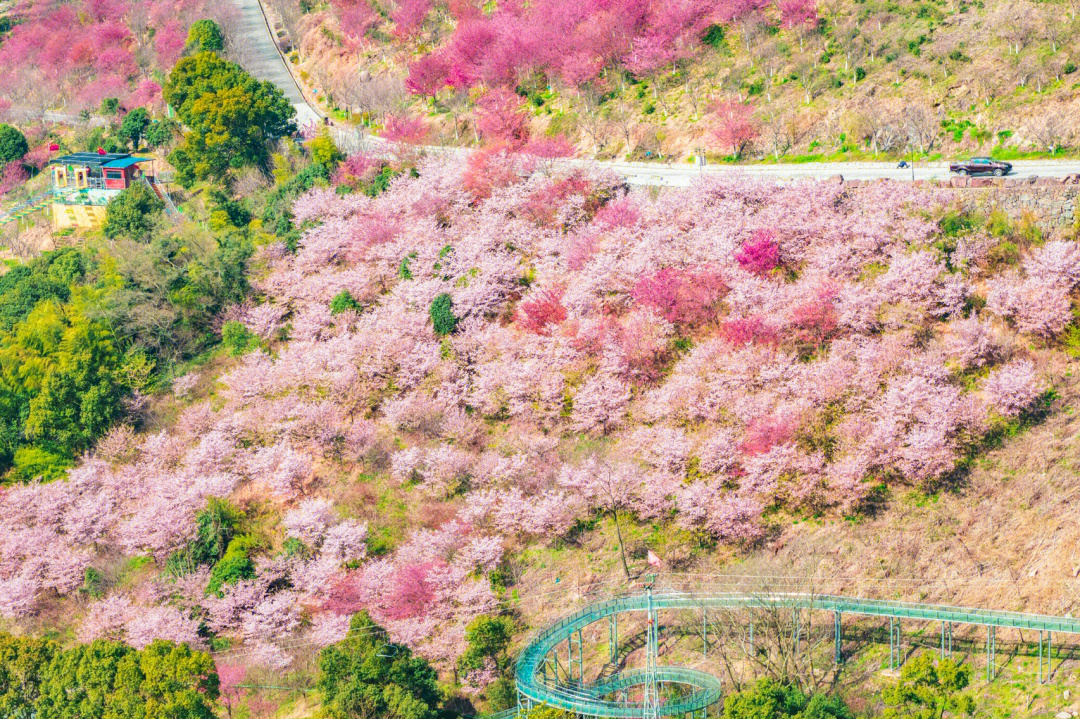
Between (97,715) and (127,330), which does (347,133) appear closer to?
(127,330)

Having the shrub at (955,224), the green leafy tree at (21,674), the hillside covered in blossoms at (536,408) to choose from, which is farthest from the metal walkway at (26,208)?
the shrub at (955,224)

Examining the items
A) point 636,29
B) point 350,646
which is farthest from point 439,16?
point 350,646

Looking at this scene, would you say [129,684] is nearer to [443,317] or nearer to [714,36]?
[443,317]

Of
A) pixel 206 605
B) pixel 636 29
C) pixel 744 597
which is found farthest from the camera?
pixel 636 29

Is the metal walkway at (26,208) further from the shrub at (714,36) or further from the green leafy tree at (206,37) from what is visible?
the shrub at (714,36)

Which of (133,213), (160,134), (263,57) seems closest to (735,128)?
(133,213)

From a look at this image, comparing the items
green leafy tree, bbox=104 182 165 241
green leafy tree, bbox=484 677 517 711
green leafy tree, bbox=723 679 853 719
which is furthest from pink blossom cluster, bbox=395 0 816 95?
green leafy tree, bbox=723 679 853 719
